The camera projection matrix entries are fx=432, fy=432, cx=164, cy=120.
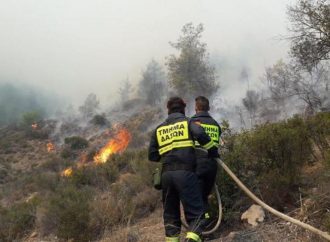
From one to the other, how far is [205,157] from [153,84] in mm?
61291

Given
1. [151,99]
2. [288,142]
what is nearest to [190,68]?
[151,99]

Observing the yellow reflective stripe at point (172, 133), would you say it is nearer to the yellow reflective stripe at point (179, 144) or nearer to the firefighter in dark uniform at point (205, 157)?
the yellow reflective stripe at point (179, 144)

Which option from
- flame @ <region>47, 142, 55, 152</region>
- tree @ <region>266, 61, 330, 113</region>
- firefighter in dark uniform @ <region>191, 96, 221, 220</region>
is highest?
flame @ <region>47, 142, 55, 152</region>

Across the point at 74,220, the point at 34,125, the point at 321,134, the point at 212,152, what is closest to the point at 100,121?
the point at 34,125

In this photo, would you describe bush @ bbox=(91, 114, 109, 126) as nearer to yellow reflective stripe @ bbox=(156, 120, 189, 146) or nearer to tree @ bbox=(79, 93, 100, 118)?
tree @ bbox=(79, 93, 100, 118)

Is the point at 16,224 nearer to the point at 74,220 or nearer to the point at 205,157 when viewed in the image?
the point at 74,220

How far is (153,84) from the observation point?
66.7 meters

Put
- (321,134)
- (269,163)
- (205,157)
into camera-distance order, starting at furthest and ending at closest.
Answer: (321,134) → (269,163) → (205,157)

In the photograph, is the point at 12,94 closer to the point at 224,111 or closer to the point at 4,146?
the point at 4,146

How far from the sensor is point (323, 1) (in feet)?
42.1

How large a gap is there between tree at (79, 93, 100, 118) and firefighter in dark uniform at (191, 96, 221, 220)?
61.4 meters

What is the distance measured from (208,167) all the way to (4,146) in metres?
56.5

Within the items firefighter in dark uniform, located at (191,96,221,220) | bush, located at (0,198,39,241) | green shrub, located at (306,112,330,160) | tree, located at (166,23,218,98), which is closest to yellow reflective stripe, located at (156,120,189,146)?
firefighter in dark uniform, located at (191,96,221,220)

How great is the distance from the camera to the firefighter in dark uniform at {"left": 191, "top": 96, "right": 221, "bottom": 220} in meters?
5.72
